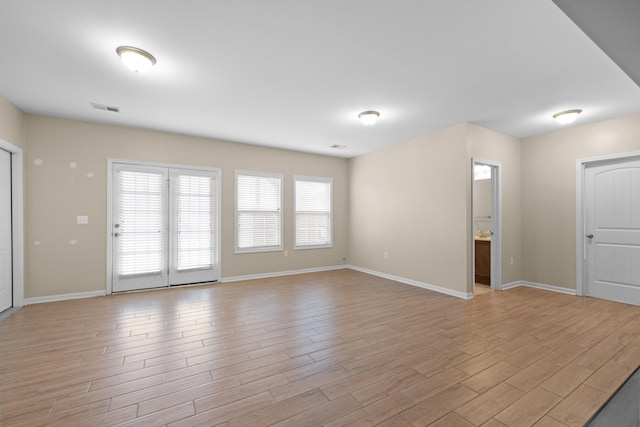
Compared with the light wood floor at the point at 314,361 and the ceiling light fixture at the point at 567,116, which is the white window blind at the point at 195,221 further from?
the ceiling light fixture at the point at 567,116

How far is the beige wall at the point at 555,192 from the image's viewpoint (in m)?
4.29

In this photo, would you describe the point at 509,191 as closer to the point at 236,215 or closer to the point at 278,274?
the point at 278,274

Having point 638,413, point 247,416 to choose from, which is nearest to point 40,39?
point 247,416

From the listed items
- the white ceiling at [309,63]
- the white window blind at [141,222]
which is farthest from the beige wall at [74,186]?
the white ceiling at [309,63]

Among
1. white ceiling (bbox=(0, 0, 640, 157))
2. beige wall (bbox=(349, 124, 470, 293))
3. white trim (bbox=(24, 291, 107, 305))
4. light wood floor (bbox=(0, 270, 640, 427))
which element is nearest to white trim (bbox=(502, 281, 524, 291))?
light wood floor (bbox=(0, 270, 640, 427))

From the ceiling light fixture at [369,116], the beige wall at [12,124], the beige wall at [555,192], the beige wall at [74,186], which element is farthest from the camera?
the beige wall at [555,192]

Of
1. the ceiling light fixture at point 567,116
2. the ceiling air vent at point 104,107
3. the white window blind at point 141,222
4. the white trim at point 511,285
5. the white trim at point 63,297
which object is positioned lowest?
the white trim at point 511,285

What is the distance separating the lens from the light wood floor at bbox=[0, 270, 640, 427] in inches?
71.9

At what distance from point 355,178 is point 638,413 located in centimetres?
564

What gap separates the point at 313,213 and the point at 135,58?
4.58 m

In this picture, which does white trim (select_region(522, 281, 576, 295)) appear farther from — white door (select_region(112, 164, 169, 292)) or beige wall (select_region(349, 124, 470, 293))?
white door (select_region(112, 164, 169, 292))

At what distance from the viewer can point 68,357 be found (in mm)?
2535

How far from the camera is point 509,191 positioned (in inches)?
200

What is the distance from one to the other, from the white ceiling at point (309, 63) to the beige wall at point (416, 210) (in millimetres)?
765
